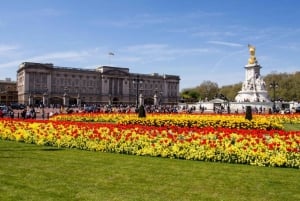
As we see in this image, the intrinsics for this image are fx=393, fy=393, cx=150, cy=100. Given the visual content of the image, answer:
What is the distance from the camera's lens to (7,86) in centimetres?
13025

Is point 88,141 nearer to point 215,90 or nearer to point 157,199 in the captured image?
point 157,199

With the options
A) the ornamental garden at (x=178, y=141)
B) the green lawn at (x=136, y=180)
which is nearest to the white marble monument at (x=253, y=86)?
the ornamental garden at (x=178, y=141)

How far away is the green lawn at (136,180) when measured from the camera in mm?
6977

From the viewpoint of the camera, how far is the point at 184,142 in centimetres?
1126

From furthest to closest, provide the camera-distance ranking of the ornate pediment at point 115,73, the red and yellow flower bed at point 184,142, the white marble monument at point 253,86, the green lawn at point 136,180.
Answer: the ornate pediment at point 115,73 → the white marble monument at point 253,86 → the red and yellow flower bed at point 184,142 → the green lawn at point 136,180

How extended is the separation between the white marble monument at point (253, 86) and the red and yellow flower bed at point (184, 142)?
44.8m

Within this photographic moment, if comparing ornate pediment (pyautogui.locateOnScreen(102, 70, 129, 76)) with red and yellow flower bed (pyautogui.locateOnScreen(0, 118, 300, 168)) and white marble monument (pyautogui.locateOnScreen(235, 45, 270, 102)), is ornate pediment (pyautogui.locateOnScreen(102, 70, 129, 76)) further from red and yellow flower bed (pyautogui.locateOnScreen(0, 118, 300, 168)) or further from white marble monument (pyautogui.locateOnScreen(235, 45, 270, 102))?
red and yellow flower bed (pyautogui.locateOnScreen(0, 118, 300, 168))

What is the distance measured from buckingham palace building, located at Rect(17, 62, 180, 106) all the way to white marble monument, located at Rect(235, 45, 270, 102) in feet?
152

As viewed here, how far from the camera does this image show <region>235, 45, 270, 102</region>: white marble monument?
184ft

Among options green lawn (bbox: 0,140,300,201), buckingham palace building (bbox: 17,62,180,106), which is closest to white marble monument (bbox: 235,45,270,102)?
buckingham palace building (bbox: 17,62,180,106)

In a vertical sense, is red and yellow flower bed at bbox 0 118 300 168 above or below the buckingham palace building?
below

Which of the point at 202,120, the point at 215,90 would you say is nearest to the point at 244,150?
the point at 202,120

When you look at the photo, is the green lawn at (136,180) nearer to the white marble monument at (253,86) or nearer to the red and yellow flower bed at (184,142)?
the red and yellow flower bed at (184,142)

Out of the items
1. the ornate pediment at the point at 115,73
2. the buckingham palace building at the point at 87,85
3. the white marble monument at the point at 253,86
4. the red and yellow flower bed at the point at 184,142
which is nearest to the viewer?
the red and yellow flower bed at the point at 184,142
